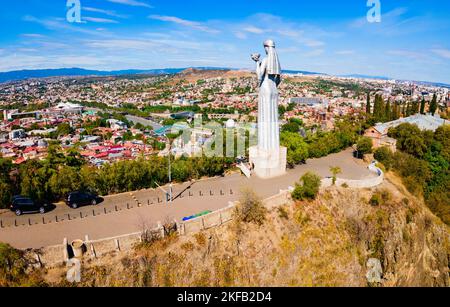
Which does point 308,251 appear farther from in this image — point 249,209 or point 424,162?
point 424,162

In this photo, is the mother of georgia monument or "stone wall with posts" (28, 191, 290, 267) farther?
the mother of georgia monument

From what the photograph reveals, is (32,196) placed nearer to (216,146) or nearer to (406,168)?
(216,146)

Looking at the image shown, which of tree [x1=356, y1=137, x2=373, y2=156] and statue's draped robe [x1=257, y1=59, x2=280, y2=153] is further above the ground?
statue's draped robe [x1=257, y1=59, x2=280, y2=153]

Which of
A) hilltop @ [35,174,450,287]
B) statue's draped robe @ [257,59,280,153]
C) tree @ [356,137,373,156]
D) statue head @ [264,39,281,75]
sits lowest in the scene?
hilltop @ [35,174,450,287]

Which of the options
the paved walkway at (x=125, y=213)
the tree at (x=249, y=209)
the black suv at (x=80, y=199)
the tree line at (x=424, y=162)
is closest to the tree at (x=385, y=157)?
the tree line at (x=424, y=162)

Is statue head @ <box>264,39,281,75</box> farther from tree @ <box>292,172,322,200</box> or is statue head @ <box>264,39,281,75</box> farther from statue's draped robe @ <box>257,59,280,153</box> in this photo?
tree @ <box>292,172,322,200</box>

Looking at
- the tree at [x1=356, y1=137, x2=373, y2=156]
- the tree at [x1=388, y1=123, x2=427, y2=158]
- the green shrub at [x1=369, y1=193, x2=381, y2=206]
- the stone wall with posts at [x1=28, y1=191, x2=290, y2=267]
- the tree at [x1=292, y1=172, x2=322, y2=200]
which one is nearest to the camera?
the stone wall with posts at [x1=28, y1=191, x2=290, y2=267]

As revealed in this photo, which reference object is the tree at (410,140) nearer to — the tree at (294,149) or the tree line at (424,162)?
the tree line at (424,162)

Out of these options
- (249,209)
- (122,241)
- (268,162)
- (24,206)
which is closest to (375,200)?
(268,162)

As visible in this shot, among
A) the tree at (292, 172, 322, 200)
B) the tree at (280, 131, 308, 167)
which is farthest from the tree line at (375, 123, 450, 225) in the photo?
the tree at (292, 172, 322, 200)
